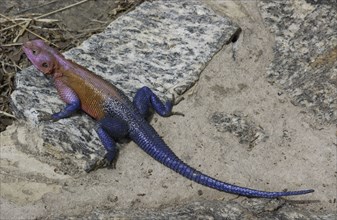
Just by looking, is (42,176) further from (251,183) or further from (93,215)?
(251,183)

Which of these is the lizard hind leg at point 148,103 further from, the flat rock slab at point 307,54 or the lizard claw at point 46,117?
the flat rock slab at point 307,54

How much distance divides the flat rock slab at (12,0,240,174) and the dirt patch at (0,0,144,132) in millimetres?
703

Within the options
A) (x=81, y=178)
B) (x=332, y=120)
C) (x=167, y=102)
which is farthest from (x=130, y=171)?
(x=332, y=120)

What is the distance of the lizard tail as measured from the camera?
4.55 meters

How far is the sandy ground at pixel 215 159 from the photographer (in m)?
4.50

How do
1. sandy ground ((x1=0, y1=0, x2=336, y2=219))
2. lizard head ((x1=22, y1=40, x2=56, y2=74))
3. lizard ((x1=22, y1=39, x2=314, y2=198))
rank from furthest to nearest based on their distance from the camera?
lizard head ((x1=22, y1=40, x2=56, y2=74))
lizard ((x1=22, y1=39, x2=314, y2=198))
sandy ground ((x1=0, y1=0, x2=336, y2=219))

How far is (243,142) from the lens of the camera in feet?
16.6

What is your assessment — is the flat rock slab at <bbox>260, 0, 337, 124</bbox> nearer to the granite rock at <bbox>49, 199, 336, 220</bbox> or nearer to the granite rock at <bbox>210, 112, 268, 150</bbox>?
the granite rock at <bbox>210, 112, 268, 150</bbox>

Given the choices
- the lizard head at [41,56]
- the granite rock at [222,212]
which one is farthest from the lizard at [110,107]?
the granite rock at [222,212]

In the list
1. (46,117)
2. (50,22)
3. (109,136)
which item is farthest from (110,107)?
(50,22)

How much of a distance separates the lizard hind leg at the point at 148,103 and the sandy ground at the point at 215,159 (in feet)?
0.31

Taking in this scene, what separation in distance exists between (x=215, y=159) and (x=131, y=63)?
1202 mm

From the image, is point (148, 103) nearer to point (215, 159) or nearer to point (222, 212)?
point (215, 159)

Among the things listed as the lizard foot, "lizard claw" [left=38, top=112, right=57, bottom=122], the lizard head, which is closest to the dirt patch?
the lizard head
